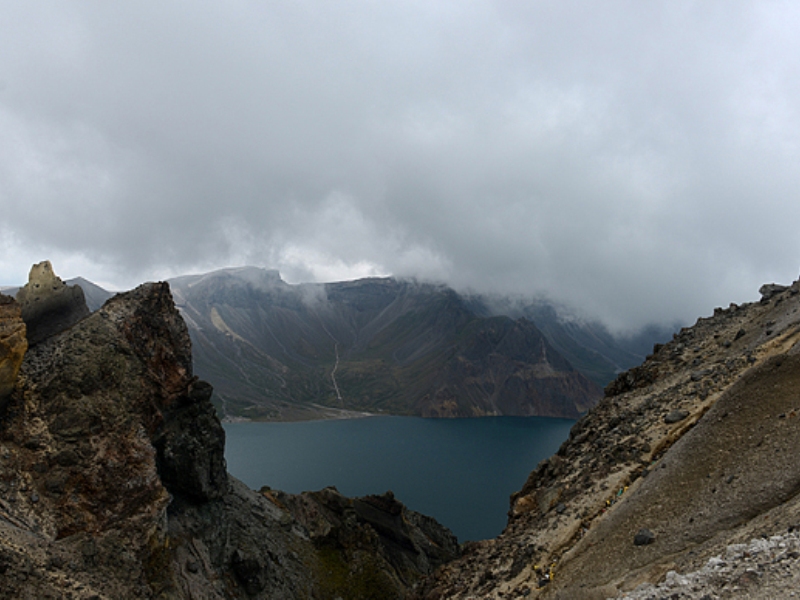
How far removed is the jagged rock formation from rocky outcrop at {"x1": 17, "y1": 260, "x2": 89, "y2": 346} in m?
0.80

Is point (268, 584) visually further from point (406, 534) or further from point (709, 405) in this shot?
point (709, 405)

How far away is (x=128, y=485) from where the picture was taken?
2766 centimetres

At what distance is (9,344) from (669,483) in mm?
32064

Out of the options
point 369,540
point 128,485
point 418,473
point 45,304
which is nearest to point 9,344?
point 45,304

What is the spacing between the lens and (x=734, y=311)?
32.3 m

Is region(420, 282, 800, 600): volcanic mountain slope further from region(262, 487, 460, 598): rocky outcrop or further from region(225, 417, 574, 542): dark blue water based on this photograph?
region(225, 417, 574, 542): dark blue water

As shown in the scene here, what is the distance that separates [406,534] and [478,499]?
2578 inches

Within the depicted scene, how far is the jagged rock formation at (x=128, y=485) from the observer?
21656 millimetres

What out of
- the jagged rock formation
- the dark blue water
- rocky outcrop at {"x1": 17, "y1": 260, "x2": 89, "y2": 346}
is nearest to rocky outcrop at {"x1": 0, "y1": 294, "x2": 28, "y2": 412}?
the jagged rock formation

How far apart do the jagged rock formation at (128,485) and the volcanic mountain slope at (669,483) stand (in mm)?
17560

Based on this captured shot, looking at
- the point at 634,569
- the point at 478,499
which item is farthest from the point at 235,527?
the point at 478,499

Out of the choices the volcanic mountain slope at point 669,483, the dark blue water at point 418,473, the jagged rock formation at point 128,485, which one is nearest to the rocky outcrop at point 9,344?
the jagged rock formation at point 128,485

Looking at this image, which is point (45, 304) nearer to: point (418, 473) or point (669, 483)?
point (669, 483)

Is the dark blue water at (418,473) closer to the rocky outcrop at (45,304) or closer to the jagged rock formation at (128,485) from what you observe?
the jagged rock formation at (128,485)
